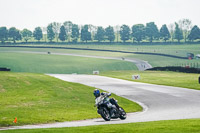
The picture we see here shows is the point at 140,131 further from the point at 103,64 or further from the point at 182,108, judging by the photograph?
the point at 103,64

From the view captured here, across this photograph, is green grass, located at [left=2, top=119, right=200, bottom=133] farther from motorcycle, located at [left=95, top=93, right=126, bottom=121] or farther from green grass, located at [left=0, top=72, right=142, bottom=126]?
green grass, located at [left=0, top=72, right=142, bottom=126]

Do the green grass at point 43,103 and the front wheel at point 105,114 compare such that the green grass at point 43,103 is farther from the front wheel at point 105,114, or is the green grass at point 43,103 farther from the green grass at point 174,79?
the green grass at point 174,79

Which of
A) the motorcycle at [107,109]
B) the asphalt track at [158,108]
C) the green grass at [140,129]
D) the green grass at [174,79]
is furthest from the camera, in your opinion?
the green grass at [174,79]

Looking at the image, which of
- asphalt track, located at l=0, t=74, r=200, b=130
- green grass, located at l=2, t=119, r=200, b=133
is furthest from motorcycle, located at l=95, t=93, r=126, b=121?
green grass, located at l=2, t=119, r=200, b=133

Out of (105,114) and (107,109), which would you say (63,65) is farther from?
(105,114)

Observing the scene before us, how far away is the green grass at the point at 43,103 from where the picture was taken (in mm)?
24312

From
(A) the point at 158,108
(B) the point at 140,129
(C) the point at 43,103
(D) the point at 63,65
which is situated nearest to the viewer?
(B) the point at 140,129

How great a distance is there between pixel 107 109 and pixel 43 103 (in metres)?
8.61

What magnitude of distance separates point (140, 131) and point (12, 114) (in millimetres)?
10239

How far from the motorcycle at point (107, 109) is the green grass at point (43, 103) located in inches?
96.1

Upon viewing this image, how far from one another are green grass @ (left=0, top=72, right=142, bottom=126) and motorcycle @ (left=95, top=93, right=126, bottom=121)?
2442 millimetres

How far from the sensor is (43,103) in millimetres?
30266

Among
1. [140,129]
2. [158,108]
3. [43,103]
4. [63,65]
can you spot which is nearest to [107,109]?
[140,129]

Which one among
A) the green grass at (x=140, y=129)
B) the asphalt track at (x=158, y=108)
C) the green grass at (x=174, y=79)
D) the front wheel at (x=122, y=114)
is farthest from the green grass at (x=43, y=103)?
the green grass at (x=174, y=79)
